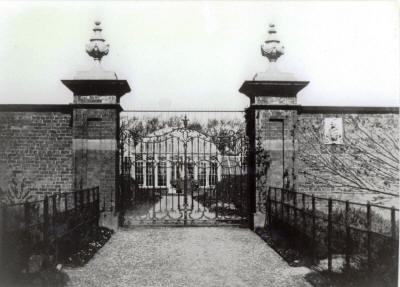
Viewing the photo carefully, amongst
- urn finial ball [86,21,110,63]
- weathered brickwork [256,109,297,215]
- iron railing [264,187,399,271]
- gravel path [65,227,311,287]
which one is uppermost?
urn finial ball [86,21,110,63]

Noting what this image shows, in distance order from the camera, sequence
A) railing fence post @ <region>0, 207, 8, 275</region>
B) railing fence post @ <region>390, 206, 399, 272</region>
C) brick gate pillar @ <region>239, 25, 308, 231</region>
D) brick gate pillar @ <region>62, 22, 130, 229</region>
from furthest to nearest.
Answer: brick gate pillar @ <region>239, 25, 308, 231</region>, brick gate pillar @ <region>62, 22, 130, 229</region>, railing fence post @ <region>0, 207, 8, 275</region>, railing fence post @ <region>390, 206, 399, 272</region>

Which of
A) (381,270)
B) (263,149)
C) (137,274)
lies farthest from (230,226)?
(381,270)

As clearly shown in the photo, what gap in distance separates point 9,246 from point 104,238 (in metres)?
3.90

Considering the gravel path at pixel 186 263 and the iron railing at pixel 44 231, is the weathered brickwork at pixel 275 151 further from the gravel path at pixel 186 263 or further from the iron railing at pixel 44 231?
the iron railing at pixel 44 231

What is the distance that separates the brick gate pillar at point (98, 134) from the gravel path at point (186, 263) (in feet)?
3.57

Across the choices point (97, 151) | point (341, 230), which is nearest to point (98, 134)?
point (97, 151)

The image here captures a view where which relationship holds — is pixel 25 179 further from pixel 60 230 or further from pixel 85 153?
pixel 60 230

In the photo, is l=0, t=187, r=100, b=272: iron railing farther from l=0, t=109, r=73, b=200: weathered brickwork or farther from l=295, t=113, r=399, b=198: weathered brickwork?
l=295, t=113, r=399, b=198: weathered brickwork

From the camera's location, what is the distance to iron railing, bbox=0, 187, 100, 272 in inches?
209

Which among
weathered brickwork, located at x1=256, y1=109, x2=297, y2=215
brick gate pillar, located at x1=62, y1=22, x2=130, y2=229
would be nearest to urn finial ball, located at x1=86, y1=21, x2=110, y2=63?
brick gate pillar, located at x1=62, y1=22, x2=130, y2=229

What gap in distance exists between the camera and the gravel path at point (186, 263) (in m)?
6.07

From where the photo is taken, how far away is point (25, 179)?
10297 mm

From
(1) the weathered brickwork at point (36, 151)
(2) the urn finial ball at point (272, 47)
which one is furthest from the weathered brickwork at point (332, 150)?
(1) the weathered brickwork at point (36, 151)

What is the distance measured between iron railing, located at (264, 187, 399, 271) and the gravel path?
25.6 inches
